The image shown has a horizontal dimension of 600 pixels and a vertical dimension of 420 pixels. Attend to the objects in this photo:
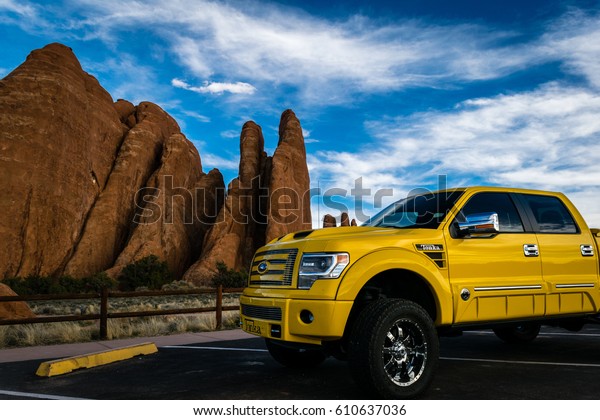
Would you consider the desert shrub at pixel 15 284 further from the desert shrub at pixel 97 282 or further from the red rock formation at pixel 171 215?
the red rock formation at pixel 171 215

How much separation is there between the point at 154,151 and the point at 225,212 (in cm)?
1120

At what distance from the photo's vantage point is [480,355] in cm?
764

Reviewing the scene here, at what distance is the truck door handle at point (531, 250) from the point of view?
596 cm

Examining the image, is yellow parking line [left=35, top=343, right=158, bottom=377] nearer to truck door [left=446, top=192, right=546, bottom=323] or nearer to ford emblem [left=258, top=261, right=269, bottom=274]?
ford emblem [left=258, top=261, right=269, bottom=274]

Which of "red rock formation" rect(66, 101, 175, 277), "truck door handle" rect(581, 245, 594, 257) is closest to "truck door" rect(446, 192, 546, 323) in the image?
"truck door handle" rect(581, 245, 594, 257)

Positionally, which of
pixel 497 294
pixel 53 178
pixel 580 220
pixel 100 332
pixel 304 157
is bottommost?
pixel 100 332

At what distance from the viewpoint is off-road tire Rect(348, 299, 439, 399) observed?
4.49 m

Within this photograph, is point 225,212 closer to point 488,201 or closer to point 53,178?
point 53,178

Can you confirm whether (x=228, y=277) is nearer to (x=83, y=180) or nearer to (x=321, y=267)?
(x=83, y=180)

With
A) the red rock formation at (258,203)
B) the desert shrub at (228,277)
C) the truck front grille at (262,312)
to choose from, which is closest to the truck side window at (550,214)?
the truck front grille at (262,312)

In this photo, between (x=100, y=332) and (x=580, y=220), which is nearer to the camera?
(x=580, y=220)

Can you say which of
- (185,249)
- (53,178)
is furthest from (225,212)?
(53,178)

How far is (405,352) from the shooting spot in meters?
4.83
